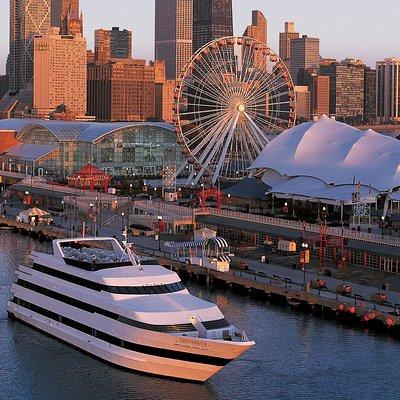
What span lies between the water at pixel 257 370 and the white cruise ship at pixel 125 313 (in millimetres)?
645

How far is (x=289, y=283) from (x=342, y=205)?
22.3m

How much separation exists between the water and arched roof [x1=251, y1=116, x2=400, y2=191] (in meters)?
31.3

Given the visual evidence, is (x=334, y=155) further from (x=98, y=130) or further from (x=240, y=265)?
(x=98, y=130)

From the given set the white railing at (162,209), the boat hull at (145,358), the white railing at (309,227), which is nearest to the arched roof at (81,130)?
the white railing at (162,209)

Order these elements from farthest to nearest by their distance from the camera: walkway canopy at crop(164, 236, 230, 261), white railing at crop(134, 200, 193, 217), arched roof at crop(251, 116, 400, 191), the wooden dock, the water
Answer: arched roof at crop(251, 116, 400, 191)
white railing at crop(134, 200, 193, 217)
walkway canopy at crop(164, 236, 230, 261)
the wooden dock
the water

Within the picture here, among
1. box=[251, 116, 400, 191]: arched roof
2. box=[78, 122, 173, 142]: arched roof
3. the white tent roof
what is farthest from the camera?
box=[78, 122, 173, 142]: arched roof

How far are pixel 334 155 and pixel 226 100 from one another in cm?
1371

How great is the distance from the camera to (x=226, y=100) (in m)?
91.6

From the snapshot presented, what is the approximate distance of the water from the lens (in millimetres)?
36469

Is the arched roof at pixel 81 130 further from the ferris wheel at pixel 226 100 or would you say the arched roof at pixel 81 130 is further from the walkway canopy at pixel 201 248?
the walkway canopy at pixel 201 248

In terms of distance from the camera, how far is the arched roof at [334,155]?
253ft

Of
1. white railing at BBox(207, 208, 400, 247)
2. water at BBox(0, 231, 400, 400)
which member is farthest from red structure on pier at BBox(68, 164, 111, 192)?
water at BBox(0, 231, 400, 400)

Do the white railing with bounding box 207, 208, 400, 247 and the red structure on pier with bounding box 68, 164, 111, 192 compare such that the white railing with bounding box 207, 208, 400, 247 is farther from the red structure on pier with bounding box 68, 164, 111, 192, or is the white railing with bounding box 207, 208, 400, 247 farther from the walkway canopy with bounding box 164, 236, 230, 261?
the red structure on pier with bounding box 68, 164, 111, 192

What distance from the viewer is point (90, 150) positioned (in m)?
117
